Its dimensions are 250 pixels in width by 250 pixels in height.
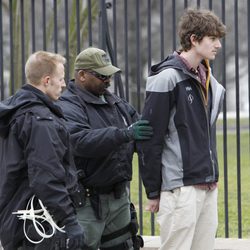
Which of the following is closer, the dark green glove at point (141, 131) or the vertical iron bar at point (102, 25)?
the dark green glove at point (141, 131)

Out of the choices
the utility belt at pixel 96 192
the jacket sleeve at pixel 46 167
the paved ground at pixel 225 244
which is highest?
the jacket sleeve at pixel 46 167

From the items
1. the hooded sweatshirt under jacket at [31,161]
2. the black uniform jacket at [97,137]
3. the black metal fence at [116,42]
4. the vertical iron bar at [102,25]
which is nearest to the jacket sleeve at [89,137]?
the black uniform jacket at [97,137]

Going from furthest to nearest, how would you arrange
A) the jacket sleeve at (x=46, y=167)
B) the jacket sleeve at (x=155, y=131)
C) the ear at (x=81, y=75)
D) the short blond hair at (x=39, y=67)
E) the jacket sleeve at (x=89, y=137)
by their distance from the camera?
the ear at (x=81, y=75), the jacket sleeve at (x=89, y=137), the jacket sleeve at (x=155, y=131), the short blond hair at (x=39, y=67), the jacket sleeve at (x=46, y=167)

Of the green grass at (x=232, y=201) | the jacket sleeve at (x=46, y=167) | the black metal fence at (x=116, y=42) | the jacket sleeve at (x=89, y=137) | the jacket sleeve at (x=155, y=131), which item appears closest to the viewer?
the jacket sleeve at (x=46, y=167)

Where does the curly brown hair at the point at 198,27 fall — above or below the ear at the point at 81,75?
above

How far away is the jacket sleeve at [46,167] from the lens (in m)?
4.05

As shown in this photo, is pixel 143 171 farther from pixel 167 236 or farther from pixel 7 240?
pixel 7 240

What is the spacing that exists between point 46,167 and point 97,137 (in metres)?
→ 0.74

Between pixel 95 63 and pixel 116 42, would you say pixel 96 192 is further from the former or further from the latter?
pixel 116 42

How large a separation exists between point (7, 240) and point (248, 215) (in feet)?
15.7

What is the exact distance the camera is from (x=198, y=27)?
466 centimetres

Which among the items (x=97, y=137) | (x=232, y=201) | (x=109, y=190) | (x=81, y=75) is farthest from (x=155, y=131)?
(x=232, y=201)

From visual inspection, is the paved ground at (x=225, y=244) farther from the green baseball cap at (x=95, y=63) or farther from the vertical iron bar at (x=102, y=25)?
the green baseball cap at (x=95, y=63)

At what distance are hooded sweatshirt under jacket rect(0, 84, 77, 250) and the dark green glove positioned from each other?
497mm
